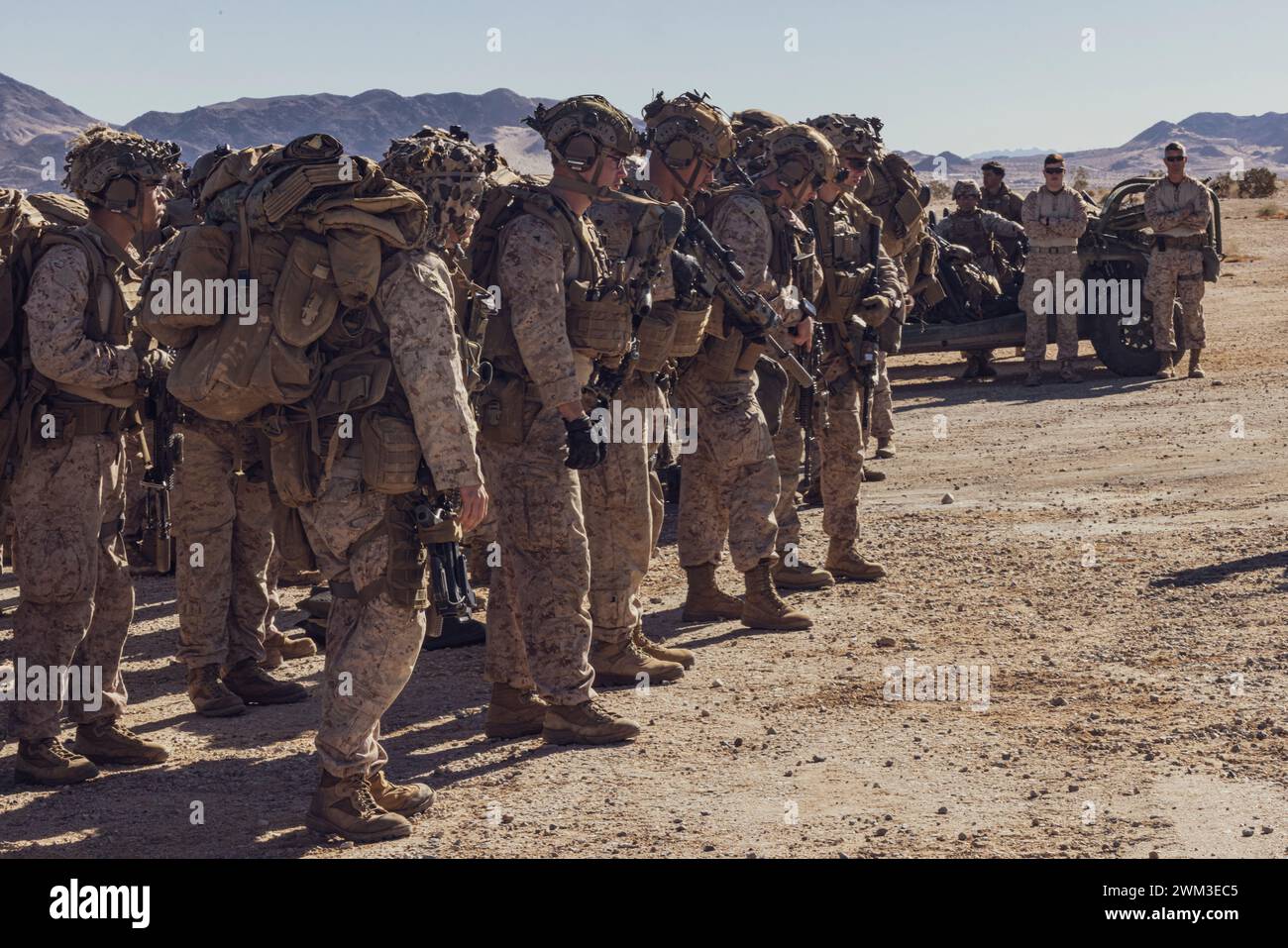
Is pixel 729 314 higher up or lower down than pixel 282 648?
higher up

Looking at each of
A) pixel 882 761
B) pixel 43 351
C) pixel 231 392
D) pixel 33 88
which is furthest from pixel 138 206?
pixel 33 88

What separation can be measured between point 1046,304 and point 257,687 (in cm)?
1194

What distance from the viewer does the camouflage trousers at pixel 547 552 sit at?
6371 millimetres

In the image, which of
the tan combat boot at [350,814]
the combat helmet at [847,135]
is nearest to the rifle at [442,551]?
the tan combat boot at [350,814]

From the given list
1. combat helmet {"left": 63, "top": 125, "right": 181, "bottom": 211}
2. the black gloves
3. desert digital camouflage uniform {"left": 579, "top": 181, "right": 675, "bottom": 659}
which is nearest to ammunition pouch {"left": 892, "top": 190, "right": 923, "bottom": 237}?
desert digital camouflage uniform {"left": 579, "top": 181, "right": 675, "bottom": 659}

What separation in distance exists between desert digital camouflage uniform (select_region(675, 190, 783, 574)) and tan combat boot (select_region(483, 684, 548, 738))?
192 cm

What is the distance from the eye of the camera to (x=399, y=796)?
225 inches

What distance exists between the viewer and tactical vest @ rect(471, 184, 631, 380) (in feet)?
20.9

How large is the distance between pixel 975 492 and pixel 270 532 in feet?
20.0

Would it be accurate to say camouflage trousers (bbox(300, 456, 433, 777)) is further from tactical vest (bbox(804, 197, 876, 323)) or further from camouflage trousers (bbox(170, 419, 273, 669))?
tactical vest (bbox(804, 197, 876, 323))

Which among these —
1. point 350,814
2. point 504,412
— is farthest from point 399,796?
point 504,412

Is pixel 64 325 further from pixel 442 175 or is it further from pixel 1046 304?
pixel 1046 304

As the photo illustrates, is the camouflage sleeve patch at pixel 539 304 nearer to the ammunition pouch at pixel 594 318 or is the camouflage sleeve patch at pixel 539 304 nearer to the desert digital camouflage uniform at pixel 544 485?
the desert digital camouflage uniform at pixel 544 485
